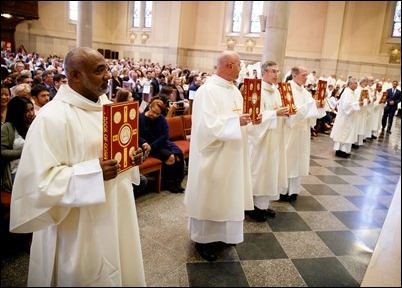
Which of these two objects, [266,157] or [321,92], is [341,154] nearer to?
[321,92]

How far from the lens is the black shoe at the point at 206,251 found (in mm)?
3086

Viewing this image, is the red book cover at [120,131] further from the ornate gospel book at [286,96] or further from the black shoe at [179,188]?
the black shoe at [179,188]

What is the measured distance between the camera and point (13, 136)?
324cm

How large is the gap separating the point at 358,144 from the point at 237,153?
762 centimetres

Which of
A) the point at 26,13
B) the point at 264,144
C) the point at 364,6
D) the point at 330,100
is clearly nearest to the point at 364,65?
the point at 364,6

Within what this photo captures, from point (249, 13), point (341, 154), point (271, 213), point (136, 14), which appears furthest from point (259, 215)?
point (249, 13)

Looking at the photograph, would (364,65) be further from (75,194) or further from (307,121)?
(75,194)

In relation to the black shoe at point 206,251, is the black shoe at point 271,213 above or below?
below

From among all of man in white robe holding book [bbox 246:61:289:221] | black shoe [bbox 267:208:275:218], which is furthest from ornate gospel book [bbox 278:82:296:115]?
black shoe [bbox 267:208:275:218]

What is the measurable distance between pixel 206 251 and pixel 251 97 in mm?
1472

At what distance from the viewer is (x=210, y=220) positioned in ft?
10.3

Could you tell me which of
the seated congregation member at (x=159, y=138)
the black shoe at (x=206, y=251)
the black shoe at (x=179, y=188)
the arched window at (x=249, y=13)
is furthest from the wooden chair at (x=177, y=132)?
the black shoe at (x=206, y=251)

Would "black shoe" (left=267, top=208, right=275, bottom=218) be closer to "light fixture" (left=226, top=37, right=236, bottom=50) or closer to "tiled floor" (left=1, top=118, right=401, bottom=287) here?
"tiled floor" (left=1, top=118, right=401, bottom=287)

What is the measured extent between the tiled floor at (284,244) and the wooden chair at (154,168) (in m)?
0.16
